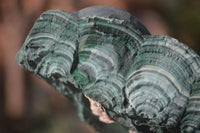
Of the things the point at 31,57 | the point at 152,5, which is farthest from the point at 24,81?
the point at 31,57

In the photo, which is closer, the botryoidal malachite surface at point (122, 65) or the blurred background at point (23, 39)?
the botryoidal malachite surface at point (122, 65)

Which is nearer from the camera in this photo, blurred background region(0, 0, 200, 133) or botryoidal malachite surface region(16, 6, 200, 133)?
botryoidal malachite surface region(16, 6, 200, 133)

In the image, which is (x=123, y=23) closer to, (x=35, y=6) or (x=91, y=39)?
(x=91, y=39)

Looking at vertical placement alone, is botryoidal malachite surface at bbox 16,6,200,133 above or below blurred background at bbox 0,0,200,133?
below

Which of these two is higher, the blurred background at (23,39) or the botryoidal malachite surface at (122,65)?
the blurred background at (23,39)

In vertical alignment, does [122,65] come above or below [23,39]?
below
